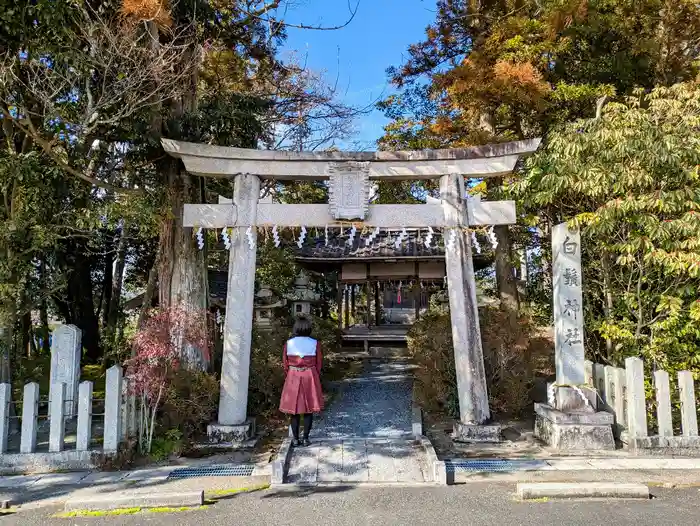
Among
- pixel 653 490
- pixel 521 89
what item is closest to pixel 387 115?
pixel 521 89

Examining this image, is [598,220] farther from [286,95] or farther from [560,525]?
[286,95]

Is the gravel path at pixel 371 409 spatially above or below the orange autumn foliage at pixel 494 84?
below

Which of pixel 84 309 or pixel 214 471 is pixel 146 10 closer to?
pixel 214 471

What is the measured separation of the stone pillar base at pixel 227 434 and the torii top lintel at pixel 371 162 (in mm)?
3720

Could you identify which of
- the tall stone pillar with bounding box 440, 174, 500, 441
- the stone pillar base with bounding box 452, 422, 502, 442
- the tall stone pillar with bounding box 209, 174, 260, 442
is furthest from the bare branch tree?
the stone pillar base with bounding box 452, 422, 502, 442

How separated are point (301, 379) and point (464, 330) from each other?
2.50 metres

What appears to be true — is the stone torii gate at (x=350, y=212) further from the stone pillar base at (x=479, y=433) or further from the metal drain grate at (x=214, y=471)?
the metal drain grate at (x=214, y=471)

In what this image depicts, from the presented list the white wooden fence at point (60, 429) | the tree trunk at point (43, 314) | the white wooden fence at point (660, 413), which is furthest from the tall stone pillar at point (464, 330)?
the tree trunk at point (43, 314)

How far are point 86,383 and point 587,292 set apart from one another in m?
7.54

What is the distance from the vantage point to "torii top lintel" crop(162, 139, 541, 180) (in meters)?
6.98

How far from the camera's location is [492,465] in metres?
5.60

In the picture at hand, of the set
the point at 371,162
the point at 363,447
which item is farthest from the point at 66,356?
the point at 371,162

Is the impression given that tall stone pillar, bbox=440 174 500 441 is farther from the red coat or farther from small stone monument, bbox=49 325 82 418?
small stone monument, bbox=49 325 82 418

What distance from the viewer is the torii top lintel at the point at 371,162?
22.9 feet
